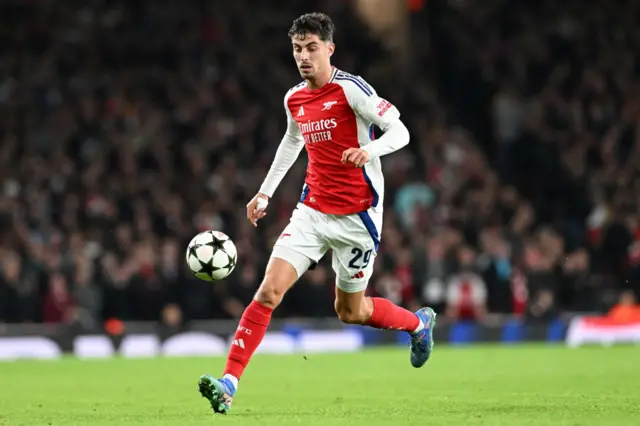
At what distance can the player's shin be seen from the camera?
8.55 metres

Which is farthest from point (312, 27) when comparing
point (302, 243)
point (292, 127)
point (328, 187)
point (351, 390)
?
point (351, 390)

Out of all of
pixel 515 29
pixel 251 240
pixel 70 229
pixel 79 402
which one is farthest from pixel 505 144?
pixel 79 402

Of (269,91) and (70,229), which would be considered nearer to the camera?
(70,229)

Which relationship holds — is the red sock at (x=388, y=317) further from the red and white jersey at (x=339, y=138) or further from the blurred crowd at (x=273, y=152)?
the blurred crowd at (x=273, y=152)

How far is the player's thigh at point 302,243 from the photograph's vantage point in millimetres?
7832

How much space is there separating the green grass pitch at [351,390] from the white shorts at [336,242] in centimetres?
84

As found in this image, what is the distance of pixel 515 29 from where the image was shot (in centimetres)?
2141

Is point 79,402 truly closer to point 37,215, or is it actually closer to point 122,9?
point 37,215

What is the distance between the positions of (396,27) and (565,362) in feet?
32.9

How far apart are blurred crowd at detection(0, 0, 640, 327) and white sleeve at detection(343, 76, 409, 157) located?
8376 millimetres

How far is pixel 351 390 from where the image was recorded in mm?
9562

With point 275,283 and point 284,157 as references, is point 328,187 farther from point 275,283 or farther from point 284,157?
point 275,283

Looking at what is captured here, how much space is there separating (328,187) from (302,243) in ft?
1.29

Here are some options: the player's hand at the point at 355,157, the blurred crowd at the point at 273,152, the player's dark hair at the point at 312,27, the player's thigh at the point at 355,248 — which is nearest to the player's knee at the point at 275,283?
the player's thigh at the point at 355,248
